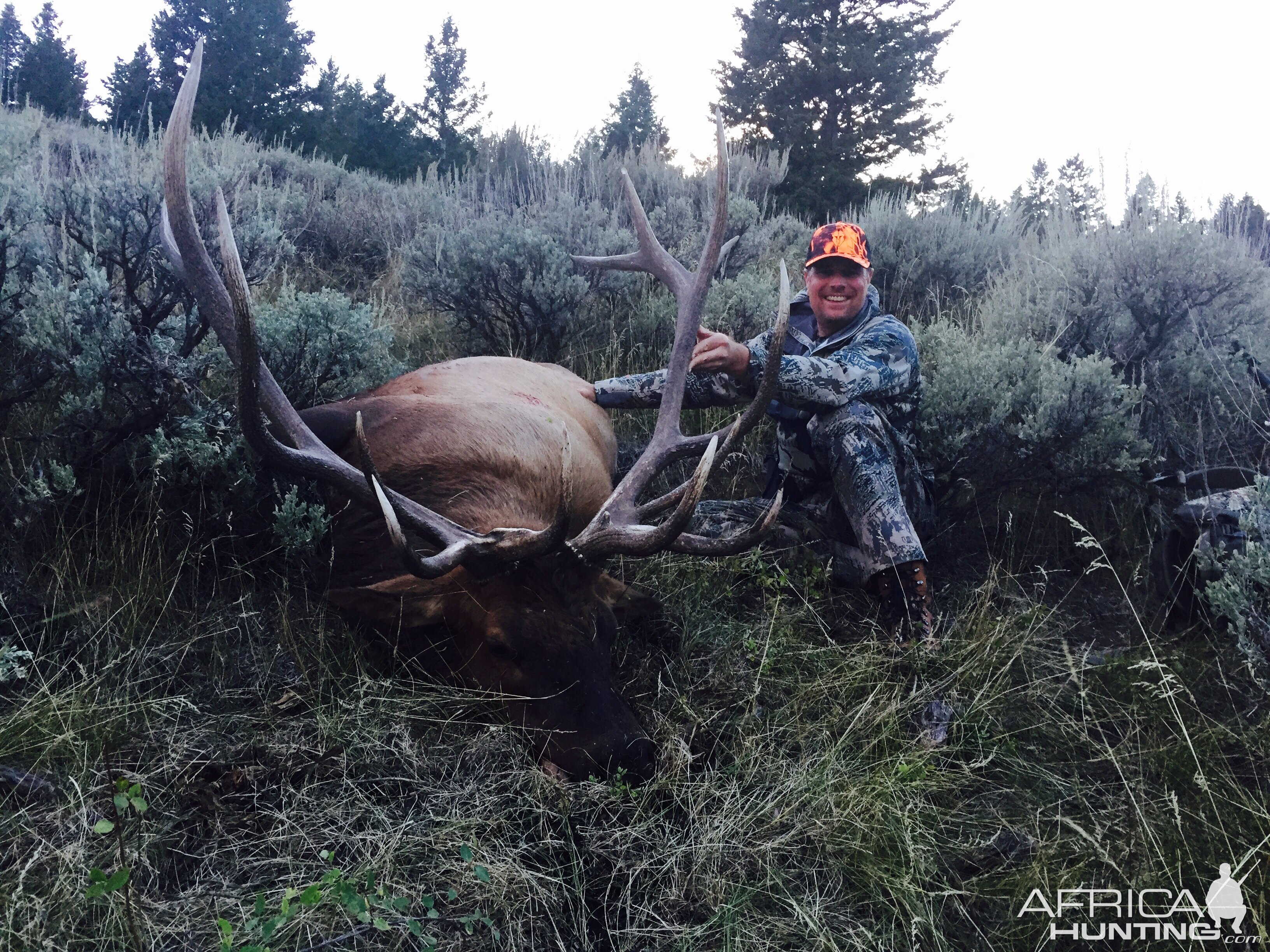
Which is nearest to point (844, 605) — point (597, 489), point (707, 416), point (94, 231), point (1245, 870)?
point (597, 489)

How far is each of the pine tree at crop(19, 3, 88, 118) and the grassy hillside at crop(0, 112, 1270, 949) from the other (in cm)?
2267

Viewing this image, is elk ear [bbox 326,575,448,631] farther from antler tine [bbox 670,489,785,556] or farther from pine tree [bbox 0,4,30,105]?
pine tree [bbox 0,4,30,105]

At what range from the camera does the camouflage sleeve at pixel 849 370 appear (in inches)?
139

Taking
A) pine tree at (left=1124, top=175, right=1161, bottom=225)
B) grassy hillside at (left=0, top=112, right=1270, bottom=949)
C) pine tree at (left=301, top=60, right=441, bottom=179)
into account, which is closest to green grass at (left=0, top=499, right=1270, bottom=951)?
grassy hillside at (left=0, top=112, right=1270, bottom=949)

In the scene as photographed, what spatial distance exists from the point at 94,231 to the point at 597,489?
7.55ft

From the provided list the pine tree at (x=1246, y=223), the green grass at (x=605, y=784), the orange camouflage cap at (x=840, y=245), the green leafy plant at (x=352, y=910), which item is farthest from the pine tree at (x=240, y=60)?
the green leafy plant at (x=352, y=910)

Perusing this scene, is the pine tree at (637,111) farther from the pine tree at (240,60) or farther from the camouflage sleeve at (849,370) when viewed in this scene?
the camouflage sleeve at (849,370)

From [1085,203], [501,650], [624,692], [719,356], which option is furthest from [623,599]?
[1085,203]

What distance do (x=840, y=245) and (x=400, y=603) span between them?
2589 millimetres

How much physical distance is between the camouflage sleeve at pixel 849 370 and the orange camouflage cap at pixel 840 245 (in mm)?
341

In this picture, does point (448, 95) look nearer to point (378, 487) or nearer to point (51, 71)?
point (51, 71)

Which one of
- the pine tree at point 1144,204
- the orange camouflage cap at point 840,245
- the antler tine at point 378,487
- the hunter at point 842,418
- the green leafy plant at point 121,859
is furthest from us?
the pine tree at point 1144,204

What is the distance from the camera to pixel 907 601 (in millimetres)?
3396

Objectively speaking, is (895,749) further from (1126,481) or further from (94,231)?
(94,231)
